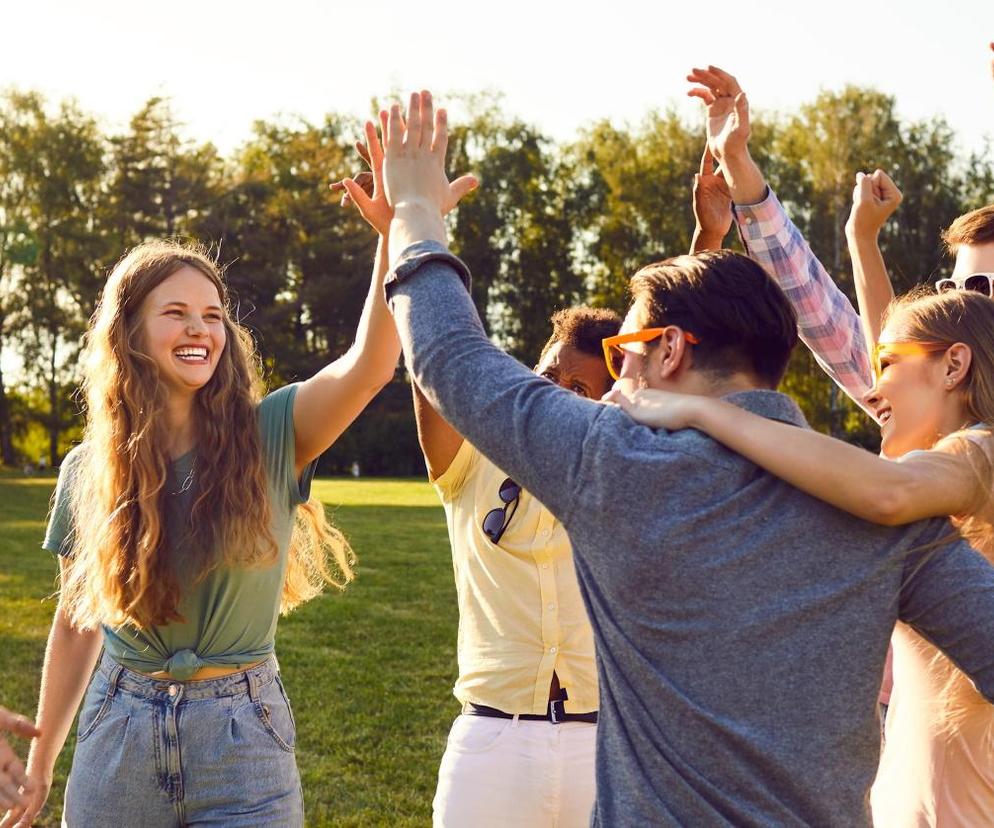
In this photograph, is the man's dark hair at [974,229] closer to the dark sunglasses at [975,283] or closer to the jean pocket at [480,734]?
the dark sunglasses at [975,283]

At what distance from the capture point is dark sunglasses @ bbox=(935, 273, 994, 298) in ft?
10.6

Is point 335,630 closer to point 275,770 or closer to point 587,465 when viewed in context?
point 275,770

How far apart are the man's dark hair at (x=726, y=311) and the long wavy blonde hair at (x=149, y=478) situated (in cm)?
153

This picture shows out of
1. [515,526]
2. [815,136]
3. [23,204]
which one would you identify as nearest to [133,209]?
[23,204]

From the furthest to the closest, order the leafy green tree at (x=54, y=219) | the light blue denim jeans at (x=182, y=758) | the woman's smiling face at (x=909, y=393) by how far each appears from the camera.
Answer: the leafy green tree at (x=54, y=219), the light blue denim jeans at (x=182, y=758), the woman's smiling face at (x=909, y=393)

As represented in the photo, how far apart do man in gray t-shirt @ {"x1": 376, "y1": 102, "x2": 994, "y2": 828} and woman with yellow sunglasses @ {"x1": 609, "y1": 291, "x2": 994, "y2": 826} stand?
0.55ft

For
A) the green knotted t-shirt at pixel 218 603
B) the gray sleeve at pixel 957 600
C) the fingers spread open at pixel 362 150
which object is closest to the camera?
the gray sleeve at pixel 957 600

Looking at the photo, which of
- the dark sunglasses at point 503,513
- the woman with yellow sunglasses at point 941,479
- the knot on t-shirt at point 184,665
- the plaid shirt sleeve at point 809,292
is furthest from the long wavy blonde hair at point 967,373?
the knot on t-shirt at point 184,665

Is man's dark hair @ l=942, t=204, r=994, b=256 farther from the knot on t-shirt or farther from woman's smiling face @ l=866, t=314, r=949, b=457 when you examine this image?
the knot on t-shirt

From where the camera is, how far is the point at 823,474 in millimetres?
1848

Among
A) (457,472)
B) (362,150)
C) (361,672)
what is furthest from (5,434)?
(362,150)

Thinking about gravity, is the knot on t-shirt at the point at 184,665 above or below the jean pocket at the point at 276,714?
above

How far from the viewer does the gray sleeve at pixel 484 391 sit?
186cm

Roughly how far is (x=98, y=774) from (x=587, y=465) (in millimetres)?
1896
